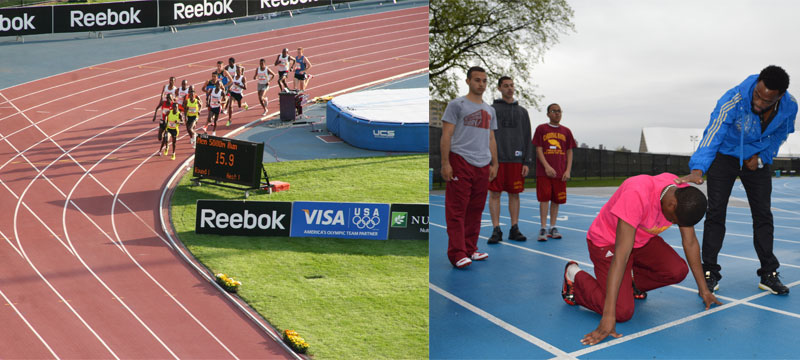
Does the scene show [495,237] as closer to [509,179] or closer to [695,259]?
[509,179]

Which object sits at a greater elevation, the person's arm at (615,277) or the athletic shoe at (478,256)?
the person's arm at (615,277)

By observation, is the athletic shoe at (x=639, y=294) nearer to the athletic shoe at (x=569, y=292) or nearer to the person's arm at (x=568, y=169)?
the athletic shoe at (x=569, y=292)

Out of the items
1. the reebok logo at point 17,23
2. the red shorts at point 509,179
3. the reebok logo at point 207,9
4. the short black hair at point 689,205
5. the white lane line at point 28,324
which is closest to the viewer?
the short black hair at point 689,205

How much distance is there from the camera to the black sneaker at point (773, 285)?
2982 mm

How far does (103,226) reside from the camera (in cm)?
747

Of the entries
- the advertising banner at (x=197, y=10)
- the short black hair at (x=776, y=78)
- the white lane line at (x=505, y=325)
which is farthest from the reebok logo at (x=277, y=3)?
the short black hair at (x=776, y=78)

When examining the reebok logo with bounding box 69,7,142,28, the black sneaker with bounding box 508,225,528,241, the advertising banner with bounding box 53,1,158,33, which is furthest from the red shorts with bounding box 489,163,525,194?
the reebok logo with bounding box 69,7,142,28

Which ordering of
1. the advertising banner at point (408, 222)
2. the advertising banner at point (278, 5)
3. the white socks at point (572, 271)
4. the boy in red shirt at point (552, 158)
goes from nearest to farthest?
the white socks at point (572, 271) < the boy in red shirt at point (552, 158) < the advertising banner at point (408, 222) < the advertising banner at point (278, 5)

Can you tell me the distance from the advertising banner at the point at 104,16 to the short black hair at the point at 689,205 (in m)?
14.9

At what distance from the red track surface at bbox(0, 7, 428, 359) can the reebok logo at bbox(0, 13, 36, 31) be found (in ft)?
4.09

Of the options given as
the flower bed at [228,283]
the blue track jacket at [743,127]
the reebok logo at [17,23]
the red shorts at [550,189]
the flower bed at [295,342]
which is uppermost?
the reebok logo at [17,23]

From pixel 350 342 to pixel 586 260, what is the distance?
93.4 inches

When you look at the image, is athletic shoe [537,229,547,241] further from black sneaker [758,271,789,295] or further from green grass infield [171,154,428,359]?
black sneaker [758,271,789,295]

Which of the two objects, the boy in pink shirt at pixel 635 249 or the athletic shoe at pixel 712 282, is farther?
the athletic shoe at pixel 712 282
